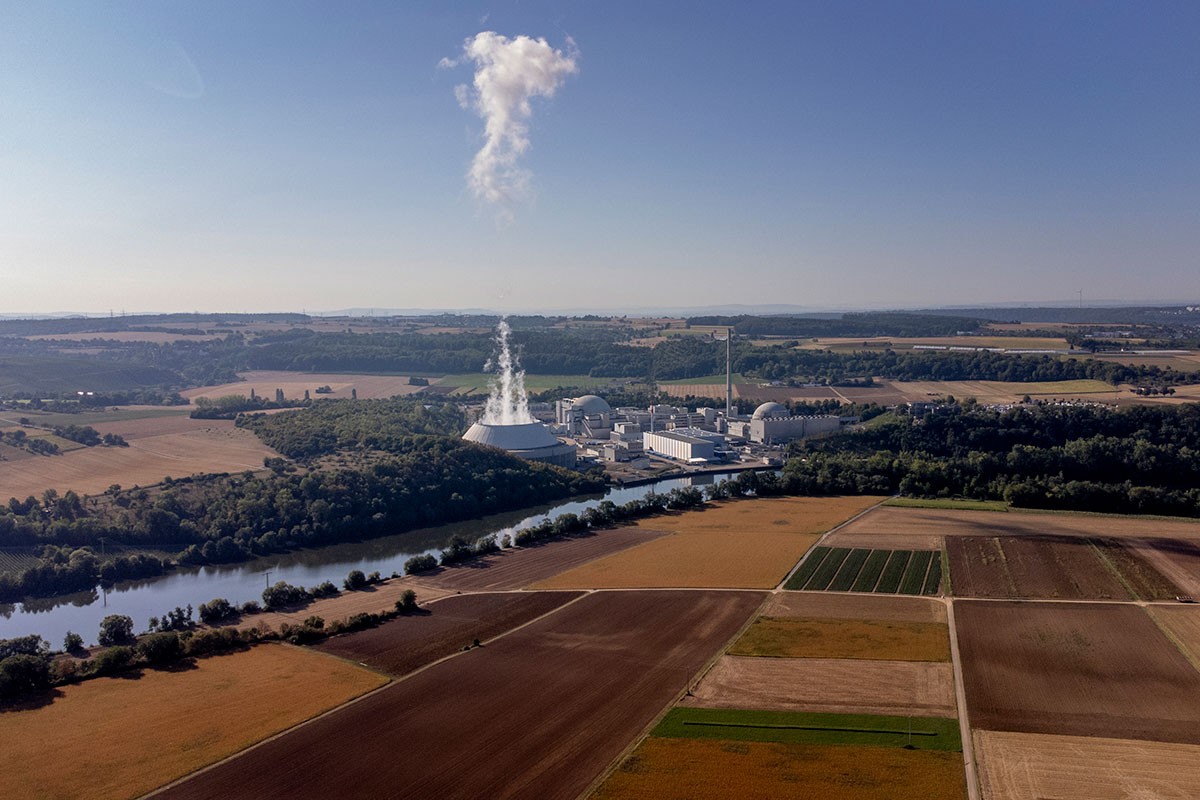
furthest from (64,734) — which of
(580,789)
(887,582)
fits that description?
(887,582)

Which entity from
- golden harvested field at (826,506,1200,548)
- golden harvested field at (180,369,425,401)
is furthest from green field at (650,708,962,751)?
golden harvested field at (180,369,425,401)

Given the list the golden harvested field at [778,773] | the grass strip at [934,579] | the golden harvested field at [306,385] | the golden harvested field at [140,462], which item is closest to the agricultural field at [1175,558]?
the grass strip at [934,579]

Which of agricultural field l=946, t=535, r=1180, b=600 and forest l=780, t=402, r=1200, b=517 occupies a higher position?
forest l=780, t=402, r=1200, b=517

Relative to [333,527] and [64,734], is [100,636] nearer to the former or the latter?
[64,734]

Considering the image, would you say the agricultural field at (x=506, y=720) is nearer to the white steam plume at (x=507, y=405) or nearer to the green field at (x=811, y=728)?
the green field at (x=811, y=728)

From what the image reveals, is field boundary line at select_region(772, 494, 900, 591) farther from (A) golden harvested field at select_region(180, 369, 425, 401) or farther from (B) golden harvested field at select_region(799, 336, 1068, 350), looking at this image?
(B) golden harvested field at select_region(799, 336, 1068, 350)
